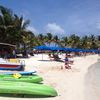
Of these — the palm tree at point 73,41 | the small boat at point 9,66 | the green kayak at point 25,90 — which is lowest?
the green kayak at point 25,90

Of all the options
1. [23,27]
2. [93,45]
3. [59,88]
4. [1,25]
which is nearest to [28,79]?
[59,88]

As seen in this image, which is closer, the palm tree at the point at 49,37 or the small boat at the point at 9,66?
the small boat at the point at 9,66

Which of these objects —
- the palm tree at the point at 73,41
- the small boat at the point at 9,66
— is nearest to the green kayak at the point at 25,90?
the small boat at the point at 9,66


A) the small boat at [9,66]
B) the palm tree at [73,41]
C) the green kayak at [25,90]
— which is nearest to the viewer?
the green kayak at [25,90]

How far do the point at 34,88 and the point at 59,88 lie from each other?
279 centimetres

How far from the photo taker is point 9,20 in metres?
37.0

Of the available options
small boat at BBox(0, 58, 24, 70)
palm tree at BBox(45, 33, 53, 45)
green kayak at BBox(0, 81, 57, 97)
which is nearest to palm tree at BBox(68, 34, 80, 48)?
palm tree at BBox(45, 33, 53, 45)

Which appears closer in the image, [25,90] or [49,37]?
[25,90]

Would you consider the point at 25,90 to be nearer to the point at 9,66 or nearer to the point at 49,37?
the point at 9,66

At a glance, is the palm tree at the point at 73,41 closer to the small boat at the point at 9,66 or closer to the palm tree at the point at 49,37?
the palm tree at the point at 49,37

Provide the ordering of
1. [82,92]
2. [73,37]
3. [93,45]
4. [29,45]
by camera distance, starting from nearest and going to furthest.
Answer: [82,92], [29,45], [73,37], [93,45]

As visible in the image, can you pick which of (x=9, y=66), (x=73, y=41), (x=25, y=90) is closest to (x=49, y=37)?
(x=73, y=41)

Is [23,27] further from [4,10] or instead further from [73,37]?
[73,37]

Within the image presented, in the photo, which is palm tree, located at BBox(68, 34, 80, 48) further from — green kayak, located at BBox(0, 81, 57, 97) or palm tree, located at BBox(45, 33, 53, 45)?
green kayak, located at BBox(0, 81, 57, 97)
